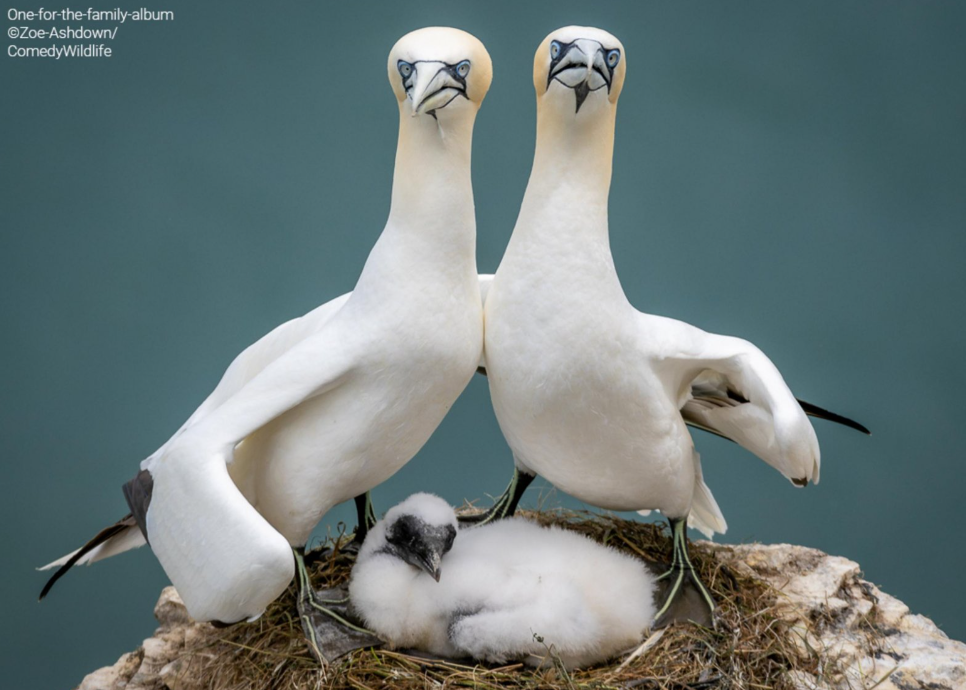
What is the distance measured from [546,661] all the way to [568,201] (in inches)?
38.7

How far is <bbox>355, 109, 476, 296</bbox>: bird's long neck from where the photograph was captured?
2.29 meters

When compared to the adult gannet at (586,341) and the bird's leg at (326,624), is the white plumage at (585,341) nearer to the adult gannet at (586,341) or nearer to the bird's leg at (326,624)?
the adult gannet at (586,341)

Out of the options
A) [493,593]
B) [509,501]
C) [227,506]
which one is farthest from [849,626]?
[227,506]

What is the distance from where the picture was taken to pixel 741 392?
2.63 m

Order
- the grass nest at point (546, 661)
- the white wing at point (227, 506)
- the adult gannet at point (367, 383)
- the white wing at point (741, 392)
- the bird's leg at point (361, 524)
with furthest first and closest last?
the bird's leg at point (361, 524), the white wing at point (741, 392), the grass nest at point (546, 661), the adult gannet at point (367, 383), the white wing at point (227, 506)

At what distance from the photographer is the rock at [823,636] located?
2604mm

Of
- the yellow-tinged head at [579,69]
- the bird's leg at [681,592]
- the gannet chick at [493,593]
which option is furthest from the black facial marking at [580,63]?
Result: the bird's leg at [681,592]

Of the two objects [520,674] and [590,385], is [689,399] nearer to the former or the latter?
[590,385]

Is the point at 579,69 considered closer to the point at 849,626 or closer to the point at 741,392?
the point at 741,392

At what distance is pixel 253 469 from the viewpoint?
2.46 m

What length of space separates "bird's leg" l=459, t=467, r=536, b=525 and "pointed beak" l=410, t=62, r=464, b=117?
109 centimetres

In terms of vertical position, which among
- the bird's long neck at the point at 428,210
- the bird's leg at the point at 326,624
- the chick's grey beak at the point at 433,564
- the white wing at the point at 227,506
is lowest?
the bird's leg at the point at 326,624

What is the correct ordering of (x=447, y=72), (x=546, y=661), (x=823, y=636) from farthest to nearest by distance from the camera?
(x=823, y=636), (x=546, y=661), (x=447, y=72)

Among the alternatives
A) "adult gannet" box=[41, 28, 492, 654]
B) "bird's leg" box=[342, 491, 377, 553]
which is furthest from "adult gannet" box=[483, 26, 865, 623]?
"bird's leg" box=[342, 491, 377, 553]
